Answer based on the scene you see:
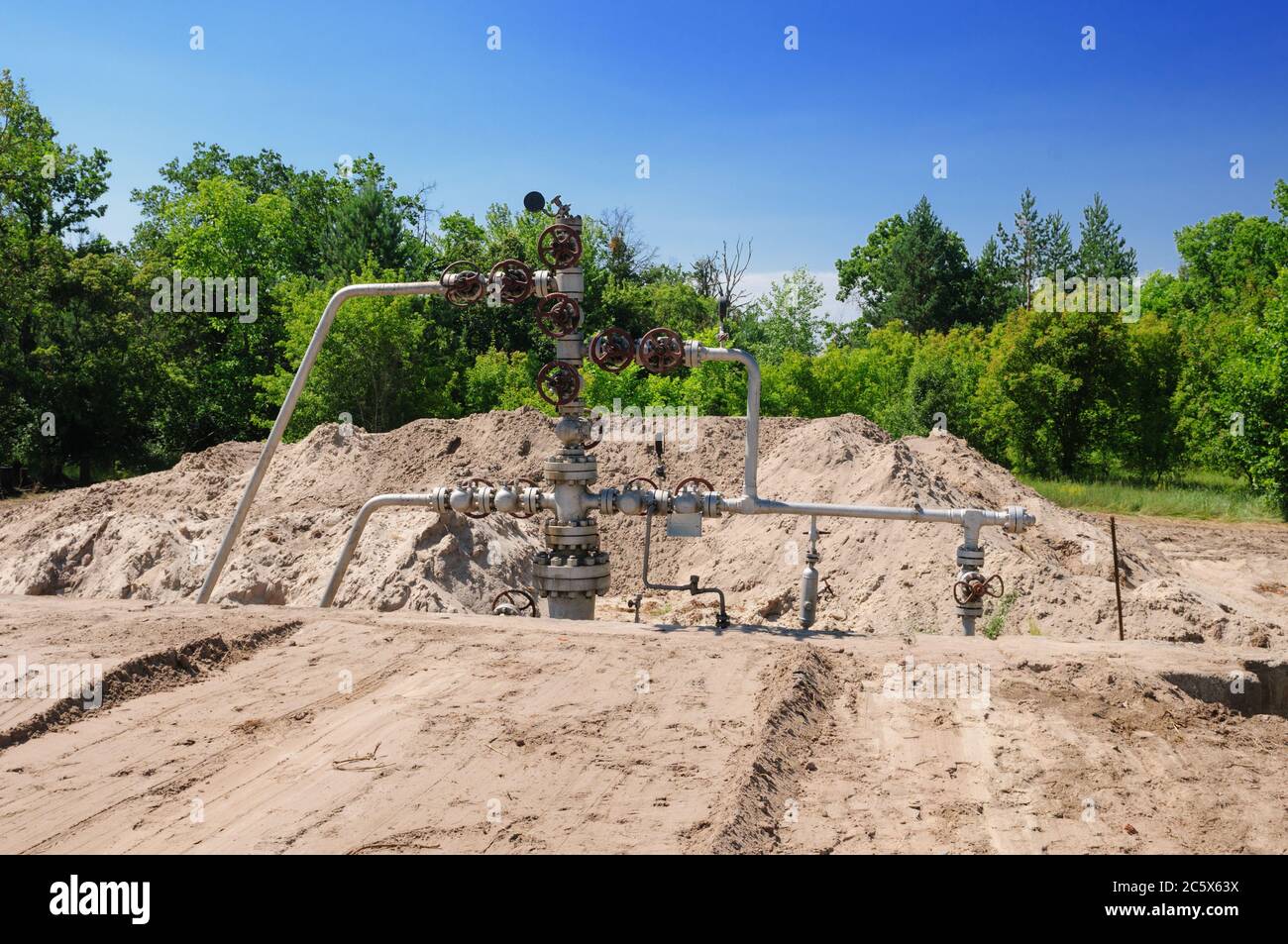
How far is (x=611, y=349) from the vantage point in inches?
360

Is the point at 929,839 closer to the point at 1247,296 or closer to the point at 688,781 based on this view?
the point at 688,781

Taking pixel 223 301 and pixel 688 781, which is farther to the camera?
pixel 223 301

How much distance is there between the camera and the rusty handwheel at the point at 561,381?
29.9ft

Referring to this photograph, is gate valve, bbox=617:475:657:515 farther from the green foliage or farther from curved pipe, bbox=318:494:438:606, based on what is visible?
the green foliage

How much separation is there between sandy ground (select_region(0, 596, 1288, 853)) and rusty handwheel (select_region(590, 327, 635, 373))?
241 centimetres

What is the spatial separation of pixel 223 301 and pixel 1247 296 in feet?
125

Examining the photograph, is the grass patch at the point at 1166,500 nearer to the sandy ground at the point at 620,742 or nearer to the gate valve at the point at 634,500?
the gate valve at the point at 634,500

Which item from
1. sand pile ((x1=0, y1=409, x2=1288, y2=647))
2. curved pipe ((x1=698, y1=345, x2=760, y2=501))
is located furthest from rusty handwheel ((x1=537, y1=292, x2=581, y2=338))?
sand pile ((x1=0, y1=409, x2=1288, y2=647))

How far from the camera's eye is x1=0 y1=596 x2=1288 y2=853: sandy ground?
478 cm

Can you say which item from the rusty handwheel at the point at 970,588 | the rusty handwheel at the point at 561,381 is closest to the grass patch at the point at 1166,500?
the rusty handwheel at the point at 970,588

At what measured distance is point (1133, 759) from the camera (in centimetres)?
579

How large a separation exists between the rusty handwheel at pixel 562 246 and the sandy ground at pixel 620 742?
3.14 metres

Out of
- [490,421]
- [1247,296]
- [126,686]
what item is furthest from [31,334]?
[1247,296]

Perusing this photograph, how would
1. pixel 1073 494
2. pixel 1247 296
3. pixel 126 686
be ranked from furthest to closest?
pixel 1247 296, pixel 1073 494, pixel 126 686
